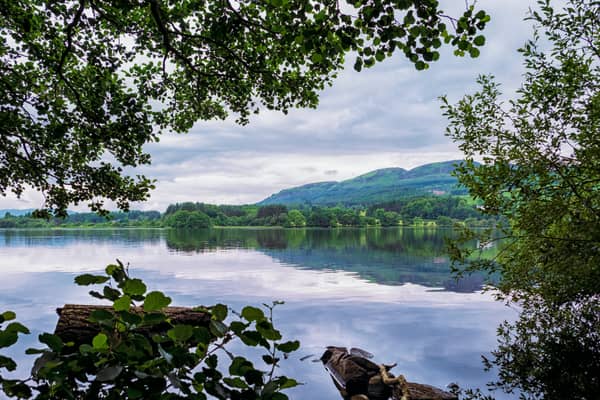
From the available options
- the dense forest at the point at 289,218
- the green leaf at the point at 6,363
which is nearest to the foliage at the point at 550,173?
the green leaf at the point at 6,363

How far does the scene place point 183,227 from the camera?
141 metres

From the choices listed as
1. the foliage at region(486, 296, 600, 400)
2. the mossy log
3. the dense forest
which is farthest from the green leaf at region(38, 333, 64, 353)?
the dense forest

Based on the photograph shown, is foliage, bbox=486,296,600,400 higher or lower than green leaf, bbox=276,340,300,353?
lower

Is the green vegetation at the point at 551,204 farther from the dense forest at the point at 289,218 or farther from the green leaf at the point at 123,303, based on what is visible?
the dense forest at the point at 289,218

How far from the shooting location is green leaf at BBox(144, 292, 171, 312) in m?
1.47

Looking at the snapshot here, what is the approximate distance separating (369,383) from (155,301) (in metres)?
9.11

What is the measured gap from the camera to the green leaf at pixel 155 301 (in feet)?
4.81

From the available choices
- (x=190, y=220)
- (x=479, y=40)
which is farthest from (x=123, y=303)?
(x=190, y=220)

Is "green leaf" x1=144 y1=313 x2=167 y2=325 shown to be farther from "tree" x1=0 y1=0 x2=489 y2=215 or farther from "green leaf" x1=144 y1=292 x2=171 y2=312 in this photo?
"tree" x1=0 y1=0 x2=489 y2=215

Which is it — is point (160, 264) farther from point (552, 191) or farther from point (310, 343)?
point (552, 191)

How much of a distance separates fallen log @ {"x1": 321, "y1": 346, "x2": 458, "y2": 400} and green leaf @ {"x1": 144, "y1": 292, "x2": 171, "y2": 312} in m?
7.88

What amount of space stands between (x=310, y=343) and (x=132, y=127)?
33.7 feet

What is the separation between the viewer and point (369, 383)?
9.21m

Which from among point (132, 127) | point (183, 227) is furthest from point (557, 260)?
point (183, 227)
